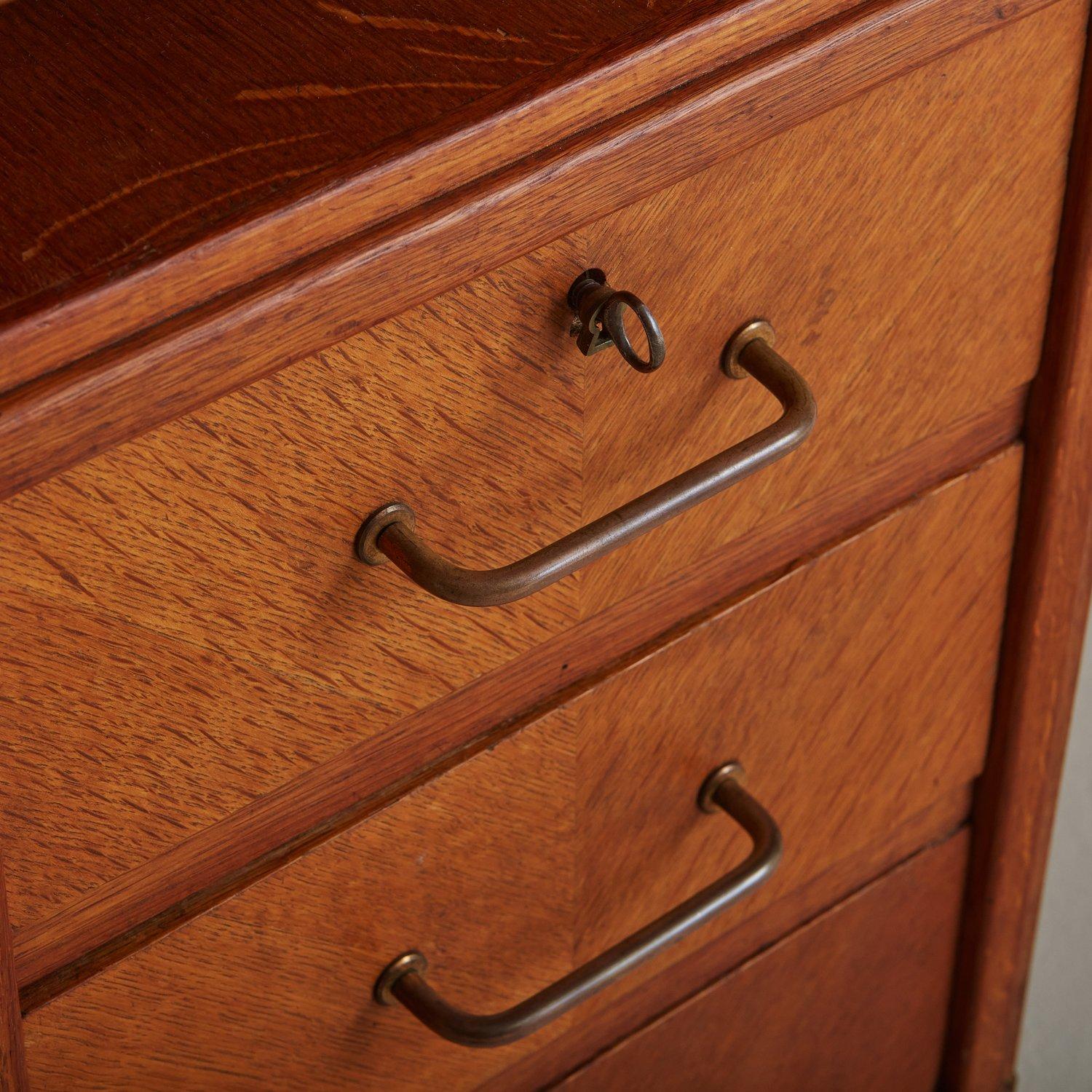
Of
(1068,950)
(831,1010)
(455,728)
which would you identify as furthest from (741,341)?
(1068,950)

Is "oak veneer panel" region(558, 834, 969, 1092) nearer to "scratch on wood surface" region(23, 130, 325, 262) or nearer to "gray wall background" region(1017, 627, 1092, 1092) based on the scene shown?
"gray wall background" region(1017, 627, 1092, 1092)

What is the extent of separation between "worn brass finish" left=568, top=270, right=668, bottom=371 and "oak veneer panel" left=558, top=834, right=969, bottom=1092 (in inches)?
12.5

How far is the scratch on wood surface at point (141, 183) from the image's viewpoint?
344 millimetres

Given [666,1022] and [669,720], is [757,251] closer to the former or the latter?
[669,720]

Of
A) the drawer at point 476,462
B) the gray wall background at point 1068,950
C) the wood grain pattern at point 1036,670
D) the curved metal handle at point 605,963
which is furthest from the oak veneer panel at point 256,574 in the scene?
the gray wall background at point 1068,950

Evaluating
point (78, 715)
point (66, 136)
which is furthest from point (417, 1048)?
point (66, 136)

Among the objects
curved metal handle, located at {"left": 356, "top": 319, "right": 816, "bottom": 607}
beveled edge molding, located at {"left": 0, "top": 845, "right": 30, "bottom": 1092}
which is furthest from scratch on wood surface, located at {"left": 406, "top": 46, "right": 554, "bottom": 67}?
beveled edge molding, located at {"left": 0, "top": 845, "right": 30, "bottom": 1092}

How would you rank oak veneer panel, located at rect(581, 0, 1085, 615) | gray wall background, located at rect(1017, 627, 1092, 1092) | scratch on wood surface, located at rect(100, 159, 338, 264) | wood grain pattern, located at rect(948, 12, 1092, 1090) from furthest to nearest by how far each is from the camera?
gray wall background, located at rect(1017, 627, 1092, 1092) < wood grain pattern, located at rect(948, 12, 1092, 1090) < oak veneer panel, located at rect(581, 0, 1085, 615) < scratch on wood surface, located at rect(100, 159, 338, 264)

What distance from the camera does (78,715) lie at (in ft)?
1.30

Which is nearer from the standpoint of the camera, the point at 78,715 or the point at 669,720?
the point at 78,715

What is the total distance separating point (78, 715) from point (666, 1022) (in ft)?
1.07

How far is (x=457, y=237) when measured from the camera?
0.38 m

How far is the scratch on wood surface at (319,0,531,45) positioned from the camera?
395mm

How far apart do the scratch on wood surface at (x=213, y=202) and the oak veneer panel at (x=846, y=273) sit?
0.28ft
